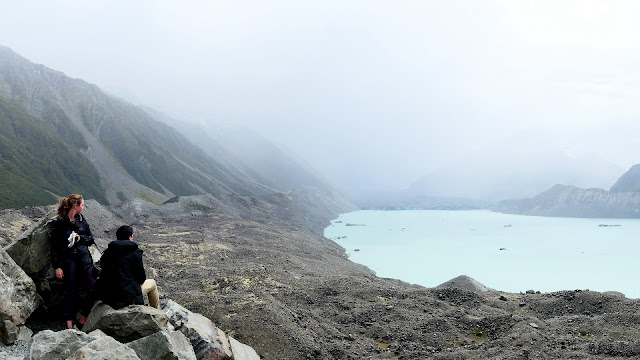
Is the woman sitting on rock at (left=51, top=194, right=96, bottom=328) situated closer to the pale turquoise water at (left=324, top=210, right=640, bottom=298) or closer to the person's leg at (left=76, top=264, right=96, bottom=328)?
the person's leg at (left=76, top=264, right=96, bottom=328)

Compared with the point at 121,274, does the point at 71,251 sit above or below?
above

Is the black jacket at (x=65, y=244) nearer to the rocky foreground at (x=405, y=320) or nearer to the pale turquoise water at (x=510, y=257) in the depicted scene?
the rocky foreground at (x=405, y=320)

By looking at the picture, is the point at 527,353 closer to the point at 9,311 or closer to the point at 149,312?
the point at 149,312

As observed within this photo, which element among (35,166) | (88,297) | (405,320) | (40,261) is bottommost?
(35,166)

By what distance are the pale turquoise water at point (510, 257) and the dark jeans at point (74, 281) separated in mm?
77540

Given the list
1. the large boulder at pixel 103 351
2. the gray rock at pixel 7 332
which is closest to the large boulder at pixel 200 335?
the large boulder at pixel 103 351

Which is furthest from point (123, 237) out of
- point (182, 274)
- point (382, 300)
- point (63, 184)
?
point (63, 184)

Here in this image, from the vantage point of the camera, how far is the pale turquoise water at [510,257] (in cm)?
8681

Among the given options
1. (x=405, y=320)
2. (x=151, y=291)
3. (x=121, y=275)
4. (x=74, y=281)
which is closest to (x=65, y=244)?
(x=74, y=281)

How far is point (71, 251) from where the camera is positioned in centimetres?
1248

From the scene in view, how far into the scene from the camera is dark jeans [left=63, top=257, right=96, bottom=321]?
41.2 feet

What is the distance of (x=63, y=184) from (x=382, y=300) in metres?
122

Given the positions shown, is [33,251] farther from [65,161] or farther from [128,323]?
[65,161]

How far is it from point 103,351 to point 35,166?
136684 mm
